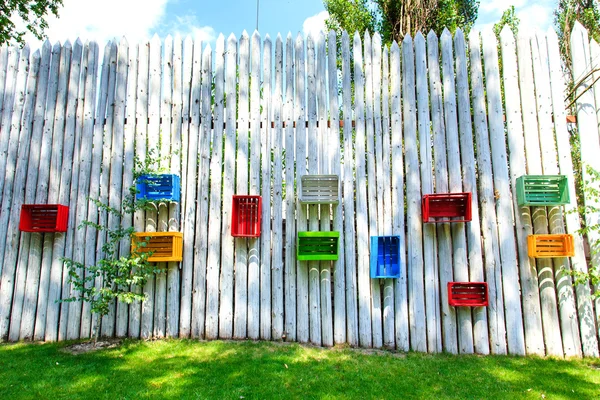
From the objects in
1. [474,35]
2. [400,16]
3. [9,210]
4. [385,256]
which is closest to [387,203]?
[385,256]

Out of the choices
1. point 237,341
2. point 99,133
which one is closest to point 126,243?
point 99,133

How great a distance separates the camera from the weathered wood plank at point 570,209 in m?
4.29

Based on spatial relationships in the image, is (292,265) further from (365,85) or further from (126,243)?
(365,85)

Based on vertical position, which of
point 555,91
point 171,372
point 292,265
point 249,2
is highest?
point 249,2

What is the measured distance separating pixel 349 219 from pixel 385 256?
2.02 feet

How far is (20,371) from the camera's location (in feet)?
11.8

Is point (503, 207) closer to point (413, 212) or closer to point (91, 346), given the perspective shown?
point (413, 212)

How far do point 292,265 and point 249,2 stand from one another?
4.08 metres

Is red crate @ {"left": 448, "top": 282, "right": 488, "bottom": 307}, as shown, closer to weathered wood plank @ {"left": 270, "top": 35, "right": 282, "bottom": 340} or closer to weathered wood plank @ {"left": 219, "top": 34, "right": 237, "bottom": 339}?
weathered wood plank @ {"left": 270, "top": 35, "right": 282, "bottom": 340}

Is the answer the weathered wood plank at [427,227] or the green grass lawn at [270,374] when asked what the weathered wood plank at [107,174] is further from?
the weathered wood plank at [427,227]

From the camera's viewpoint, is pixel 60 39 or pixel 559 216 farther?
pixel 60 39

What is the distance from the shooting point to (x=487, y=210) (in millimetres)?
4543

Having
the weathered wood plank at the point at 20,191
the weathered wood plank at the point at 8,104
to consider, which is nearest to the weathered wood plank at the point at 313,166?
the weathered wood plank at the point at 20,191

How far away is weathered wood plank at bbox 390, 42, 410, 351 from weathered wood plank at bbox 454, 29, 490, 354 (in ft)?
2.48
